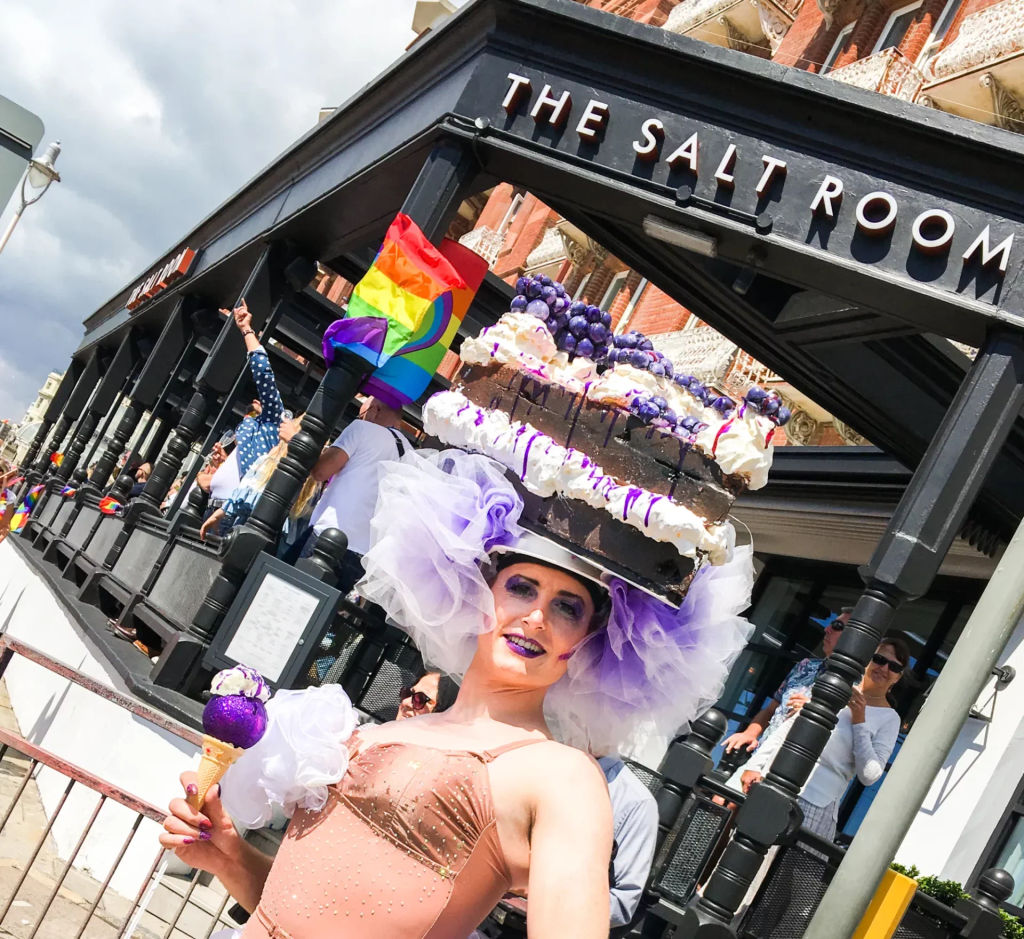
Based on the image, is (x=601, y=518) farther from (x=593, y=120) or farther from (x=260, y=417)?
(x=260, y=417)

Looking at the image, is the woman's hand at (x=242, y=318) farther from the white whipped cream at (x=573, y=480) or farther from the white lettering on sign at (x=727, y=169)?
the white whipped cream at (x=573, y=480)

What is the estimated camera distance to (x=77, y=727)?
6.03m

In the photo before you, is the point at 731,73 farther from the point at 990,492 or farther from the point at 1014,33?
the point at 1014,33

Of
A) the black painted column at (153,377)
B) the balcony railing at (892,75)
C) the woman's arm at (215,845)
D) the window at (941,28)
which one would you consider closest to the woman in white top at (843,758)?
the woman's arm at (215,845)

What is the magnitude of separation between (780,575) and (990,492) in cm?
458

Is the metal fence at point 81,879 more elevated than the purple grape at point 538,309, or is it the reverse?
the purple grape at point 538,309

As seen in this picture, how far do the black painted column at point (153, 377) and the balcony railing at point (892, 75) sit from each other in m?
9.16

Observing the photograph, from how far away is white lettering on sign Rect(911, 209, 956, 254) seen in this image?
4312 mm

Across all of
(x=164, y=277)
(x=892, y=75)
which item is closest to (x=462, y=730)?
(x=164, y=277)

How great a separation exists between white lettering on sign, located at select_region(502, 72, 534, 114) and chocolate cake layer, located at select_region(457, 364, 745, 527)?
3168 millimetres

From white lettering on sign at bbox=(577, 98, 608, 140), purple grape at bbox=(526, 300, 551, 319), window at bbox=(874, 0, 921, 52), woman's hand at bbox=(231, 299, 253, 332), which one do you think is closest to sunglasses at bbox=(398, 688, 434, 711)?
purple grape at bbox=(526, 300, 551, 319)

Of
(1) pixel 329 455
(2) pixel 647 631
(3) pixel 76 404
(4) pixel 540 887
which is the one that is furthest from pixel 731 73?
(3) pixel 76 404

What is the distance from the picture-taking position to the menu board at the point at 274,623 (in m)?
4.76

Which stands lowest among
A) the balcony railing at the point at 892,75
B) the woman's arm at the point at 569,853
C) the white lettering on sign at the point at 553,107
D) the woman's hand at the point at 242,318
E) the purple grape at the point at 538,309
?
the woman's arm at the point at 569,853
